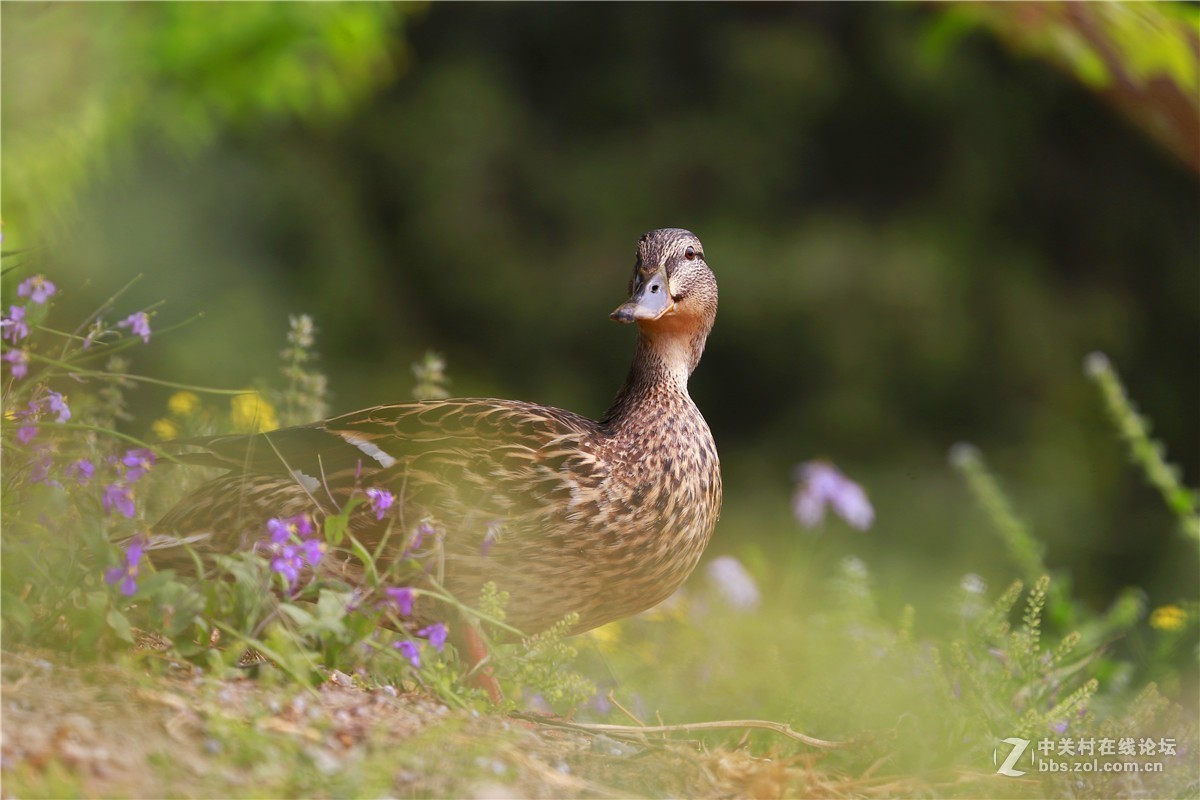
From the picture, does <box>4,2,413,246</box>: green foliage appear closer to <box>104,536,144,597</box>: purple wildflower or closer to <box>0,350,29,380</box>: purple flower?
<box>0,350,29,380</box>: purple flower

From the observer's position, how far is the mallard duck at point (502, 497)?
118 inches

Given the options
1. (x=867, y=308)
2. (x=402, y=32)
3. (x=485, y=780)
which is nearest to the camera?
(x=485, y=780)

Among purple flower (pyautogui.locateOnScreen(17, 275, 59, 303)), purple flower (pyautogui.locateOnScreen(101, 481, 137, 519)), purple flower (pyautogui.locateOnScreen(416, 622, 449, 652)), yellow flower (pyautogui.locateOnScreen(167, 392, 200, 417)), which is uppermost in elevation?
purple flower (pyautogui.locateOnScreen(17, 275, 59, 303))

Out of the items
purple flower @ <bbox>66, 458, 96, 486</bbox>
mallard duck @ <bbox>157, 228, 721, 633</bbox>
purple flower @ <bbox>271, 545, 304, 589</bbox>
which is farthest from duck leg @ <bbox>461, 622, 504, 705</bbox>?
purple flower @ <bbox>66, 458, 96, 486</bbox>

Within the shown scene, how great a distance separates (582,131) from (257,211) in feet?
9.56

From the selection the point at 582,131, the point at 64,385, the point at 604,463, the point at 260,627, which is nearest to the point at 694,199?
the point at 582,131

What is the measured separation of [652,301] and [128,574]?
1459mm

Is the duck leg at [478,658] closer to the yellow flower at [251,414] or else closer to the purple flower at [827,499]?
the yellow flower at [251,414]

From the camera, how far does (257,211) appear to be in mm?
10648

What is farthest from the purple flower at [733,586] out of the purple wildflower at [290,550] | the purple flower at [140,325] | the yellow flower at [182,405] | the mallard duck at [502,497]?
the purple flower at [140,325]

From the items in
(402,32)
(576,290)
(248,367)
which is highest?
(402,32)

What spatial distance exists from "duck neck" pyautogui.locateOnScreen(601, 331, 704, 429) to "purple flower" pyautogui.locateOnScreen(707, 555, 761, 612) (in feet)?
4.69

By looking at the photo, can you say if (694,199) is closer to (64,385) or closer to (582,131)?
(582,131)

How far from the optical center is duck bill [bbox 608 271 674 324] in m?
3.32
